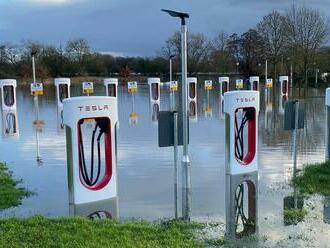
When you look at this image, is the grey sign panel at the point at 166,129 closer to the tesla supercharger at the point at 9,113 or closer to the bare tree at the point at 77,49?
the tesla supercharger at the point at 9,113

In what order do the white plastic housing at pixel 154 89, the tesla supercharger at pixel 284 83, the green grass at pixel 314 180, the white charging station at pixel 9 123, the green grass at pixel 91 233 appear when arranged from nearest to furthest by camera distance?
the green grass at pixel 91 233 < the green grass at pixel 314 180 < the white charging station at pixel 9 123 < the white plastic housing at pixel 154 89 < the tesla supercharger at pixel 284 83

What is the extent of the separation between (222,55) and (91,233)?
68.4 meters

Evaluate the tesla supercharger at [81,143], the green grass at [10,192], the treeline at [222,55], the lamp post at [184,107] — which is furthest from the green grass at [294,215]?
the treeline at [222,55]

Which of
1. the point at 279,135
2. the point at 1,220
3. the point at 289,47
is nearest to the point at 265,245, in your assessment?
the point at 1,220

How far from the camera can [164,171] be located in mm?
10680

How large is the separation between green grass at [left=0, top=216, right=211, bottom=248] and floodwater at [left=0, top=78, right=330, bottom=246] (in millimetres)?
845

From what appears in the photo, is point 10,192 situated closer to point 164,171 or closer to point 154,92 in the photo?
point 164,171

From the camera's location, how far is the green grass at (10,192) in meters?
7.96

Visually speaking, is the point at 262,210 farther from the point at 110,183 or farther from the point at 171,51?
the point at 171,51

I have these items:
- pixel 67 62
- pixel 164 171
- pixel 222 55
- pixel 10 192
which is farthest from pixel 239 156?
pixel 67 62

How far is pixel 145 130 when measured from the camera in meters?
17.8

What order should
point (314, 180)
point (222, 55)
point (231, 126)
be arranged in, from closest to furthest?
point (231, 126) < point (314, 180) < point (222, 55)

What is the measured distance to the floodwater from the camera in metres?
7.45

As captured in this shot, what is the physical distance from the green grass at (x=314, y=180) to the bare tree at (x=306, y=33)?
35395mm
